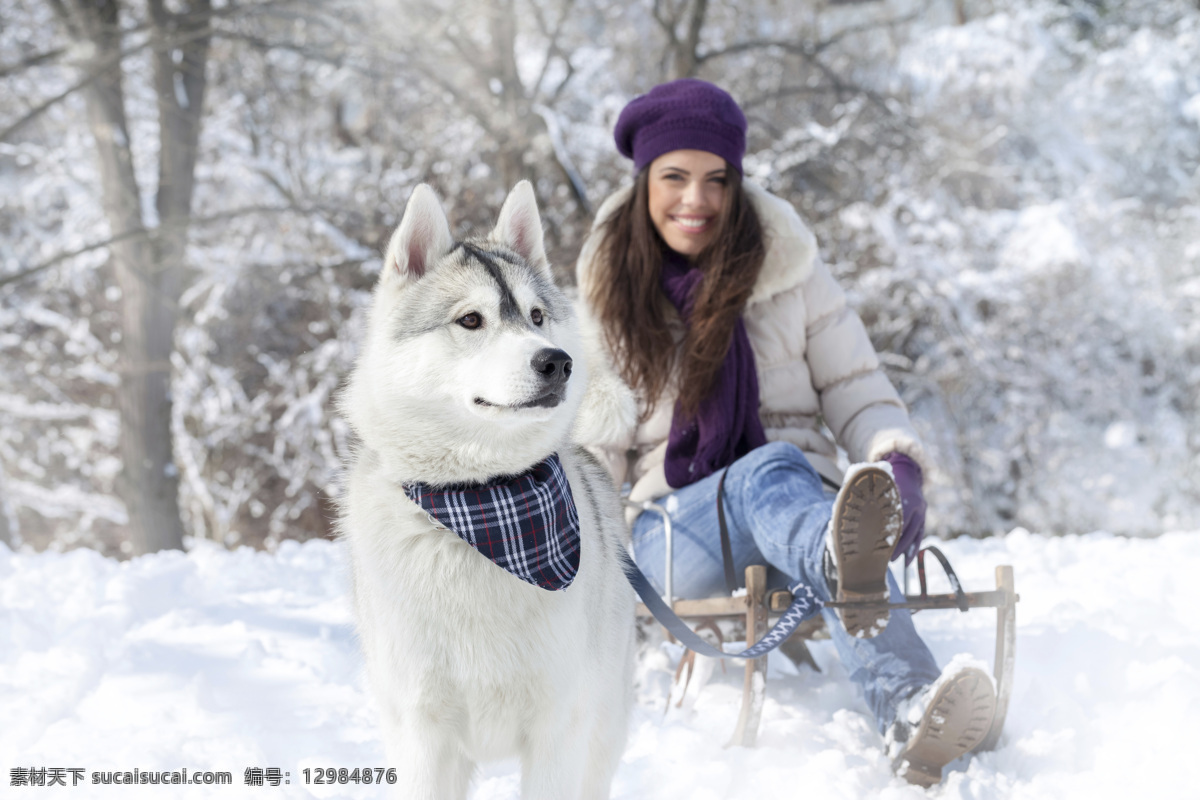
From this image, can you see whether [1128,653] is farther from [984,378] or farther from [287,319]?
[287,319]

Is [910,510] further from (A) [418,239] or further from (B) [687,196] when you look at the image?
(A) [418,239]

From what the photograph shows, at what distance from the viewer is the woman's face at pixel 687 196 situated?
2783 millimetres

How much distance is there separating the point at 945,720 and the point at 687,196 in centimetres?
184

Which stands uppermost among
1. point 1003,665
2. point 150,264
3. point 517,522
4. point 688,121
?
point 150,264

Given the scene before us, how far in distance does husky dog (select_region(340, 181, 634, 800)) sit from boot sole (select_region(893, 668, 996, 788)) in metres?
0.77

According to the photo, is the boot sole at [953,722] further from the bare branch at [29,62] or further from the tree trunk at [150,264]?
the bare branch at [29,62]

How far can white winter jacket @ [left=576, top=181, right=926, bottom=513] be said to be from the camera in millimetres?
2719

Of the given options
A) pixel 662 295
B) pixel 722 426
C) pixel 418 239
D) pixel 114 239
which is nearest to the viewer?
pixel 418 239

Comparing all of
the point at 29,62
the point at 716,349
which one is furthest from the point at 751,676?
the point at 29,62

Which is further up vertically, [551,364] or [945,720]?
[551,364]

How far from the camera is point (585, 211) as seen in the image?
8156 mm

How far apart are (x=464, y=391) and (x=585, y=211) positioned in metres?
6.83

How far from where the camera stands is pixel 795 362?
2.80 meters

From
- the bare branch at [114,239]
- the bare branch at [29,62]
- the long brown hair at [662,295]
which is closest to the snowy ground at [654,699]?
the long brown hair at [662,295]
